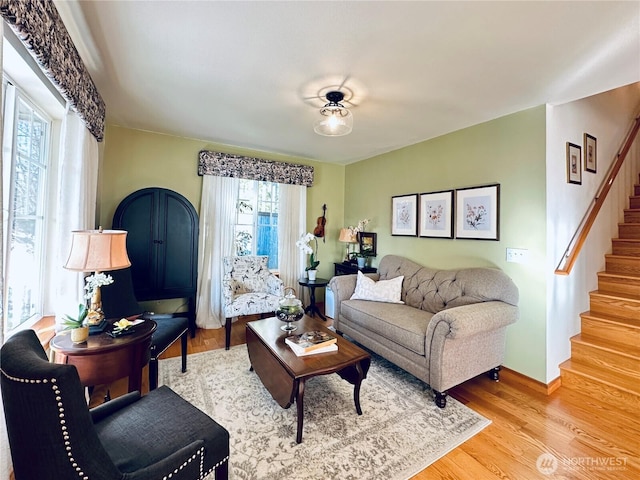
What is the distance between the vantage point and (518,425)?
1990 millimetres

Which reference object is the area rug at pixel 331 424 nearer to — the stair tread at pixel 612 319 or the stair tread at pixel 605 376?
the stair tread at pixel 605 376

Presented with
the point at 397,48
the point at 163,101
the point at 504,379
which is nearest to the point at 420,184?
the point at 397,48

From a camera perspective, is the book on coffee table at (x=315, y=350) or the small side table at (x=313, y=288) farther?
the small side table at (x=313, y=288)

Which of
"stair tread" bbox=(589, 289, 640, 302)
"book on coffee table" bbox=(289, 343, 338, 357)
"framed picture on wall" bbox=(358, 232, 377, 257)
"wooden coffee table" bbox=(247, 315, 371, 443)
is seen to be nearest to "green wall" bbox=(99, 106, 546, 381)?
"framed picture on wall" bbox=(358, 232, 377, 257)

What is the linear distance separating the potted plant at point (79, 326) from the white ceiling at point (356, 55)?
5.66 ft

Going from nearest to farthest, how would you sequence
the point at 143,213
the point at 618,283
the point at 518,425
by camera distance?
the point at 518,425 < the point at 618,283 < the point at 143,213

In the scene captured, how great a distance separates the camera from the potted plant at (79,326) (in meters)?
1.62

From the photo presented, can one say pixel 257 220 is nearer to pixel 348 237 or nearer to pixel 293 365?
pixel 348 237

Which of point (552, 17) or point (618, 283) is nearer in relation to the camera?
point (552, 17)

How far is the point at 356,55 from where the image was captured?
1.88 m

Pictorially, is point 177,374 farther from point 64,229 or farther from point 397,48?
point 397,48

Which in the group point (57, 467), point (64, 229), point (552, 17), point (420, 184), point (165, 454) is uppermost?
point (552, 17)

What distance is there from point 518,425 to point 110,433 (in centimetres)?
247

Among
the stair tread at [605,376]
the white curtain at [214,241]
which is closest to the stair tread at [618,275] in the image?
the stair tread at [605,376]
